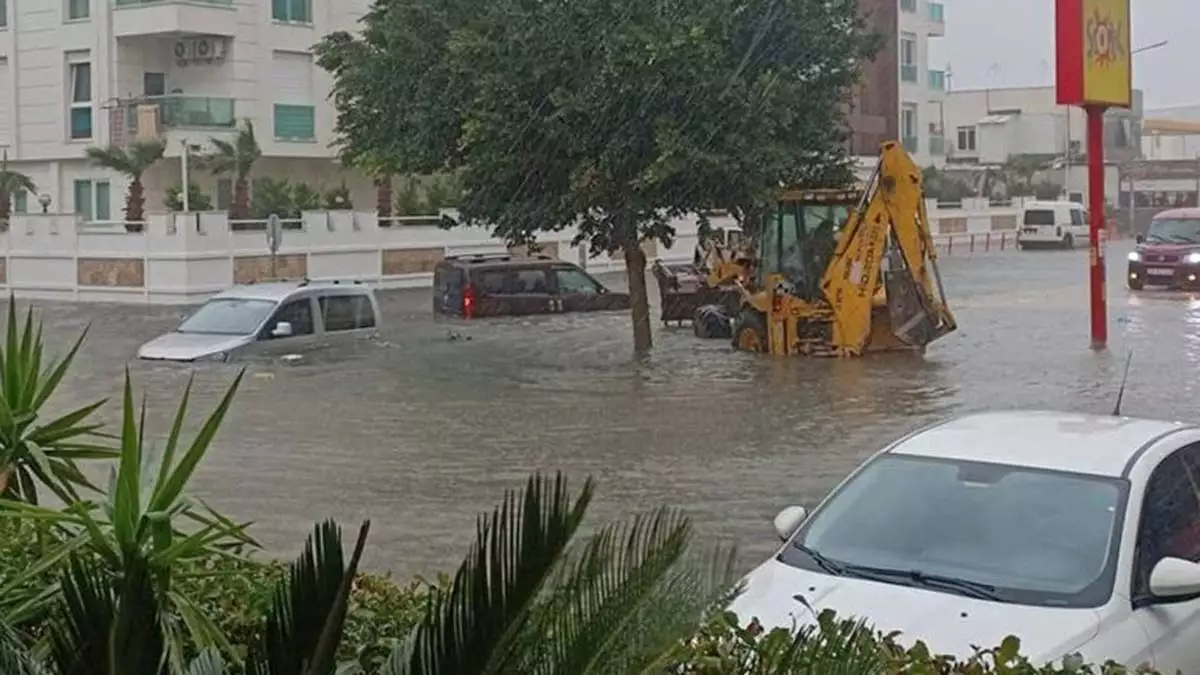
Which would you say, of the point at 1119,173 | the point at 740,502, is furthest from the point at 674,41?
the point at 1119,173

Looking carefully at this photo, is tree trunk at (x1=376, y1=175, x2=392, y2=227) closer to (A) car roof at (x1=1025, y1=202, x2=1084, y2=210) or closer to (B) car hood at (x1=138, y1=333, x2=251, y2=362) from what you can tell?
(B) car hood at (x1=138, y1=333, x2=251, y2=362)

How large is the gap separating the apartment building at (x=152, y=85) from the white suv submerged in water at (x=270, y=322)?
20.5 meters

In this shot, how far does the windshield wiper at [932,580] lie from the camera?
6086mm

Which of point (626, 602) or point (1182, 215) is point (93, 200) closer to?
point (1182, 215)

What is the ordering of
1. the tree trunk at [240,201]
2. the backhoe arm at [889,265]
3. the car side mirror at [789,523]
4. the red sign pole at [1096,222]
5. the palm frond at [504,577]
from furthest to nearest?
the tree trunk at [240,201] → the red sign pole at [1096,222] → the backhoe arm at [889,265] → the car side mirror at [789,523] → the palm frond at [504,577]

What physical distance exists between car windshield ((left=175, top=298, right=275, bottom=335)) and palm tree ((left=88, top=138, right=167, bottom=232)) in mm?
17380

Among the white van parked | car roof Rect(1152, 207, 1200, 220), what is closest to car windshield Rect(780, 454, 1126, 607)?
car roof Rect(1152, 207, 1200, 220)

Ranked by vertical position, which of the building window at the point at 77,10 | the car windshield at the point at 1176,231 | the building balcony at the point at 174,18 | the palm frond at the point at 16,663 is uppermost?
the building window at the point at 77,10

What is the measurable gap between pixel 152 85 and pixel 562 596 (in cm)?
4579

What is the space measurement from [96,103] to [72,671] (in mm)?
45320

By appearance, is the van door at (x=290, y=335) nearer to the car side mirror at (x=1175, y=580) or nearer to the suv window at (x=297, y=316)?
the suv window at (x=297, y=316)

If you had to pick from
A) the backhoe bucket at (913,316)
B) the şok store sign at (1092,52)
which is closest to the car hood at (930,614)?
the backhoe bucket at (913,316)

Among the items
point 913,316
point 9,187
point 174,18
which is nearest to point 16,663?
point 913,316

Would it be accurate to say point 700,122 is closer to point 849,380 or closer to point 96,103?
point 849,380
